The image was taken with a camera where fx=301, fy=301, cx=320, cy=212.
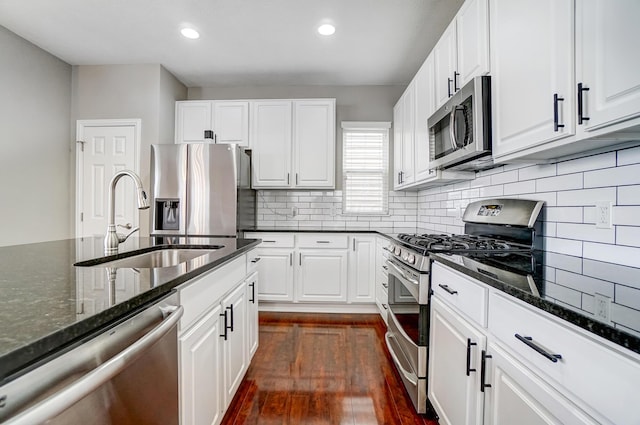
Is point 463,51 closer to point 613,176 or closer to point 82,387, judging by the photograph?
point 613,176

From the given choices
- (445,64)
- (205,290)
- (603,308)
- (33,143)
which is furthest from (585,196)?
(33,143)

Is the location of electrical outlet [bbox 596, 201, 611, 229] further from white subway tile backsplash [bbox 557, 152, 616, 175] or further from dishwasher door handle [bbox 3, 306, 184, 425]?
dishwasher door handle [bbox 3, 306, 184, 425]

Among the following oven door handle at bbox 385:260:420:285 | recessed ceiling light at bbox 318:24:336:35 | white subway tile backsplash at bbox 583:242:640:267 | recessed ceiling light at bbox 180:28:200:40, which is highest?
recessed ceiling light at bbox 180:28:200:40

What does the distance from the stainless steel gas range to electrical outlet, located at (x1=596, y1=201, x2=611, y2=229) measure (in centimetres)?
28

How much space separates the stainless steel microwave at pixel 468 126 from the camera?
161cm

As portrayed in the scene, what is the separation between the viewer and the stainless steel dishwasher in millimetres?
470

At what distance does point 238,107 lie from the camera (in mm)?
3541

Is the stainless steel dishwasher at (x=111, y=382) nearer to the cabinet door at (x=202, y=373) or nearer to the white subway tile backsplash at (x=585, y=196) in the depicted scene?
the cabinet door at (x=202, y=373)

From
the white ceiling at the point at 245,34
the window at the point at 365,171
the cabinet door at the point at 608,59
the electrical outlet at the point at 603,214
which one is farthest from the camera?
the window at the point at 365,171

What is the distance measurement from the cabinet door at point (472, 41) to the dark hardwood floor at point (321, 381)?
2.00 metres

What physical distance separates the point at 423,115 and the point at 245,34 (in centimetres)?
176

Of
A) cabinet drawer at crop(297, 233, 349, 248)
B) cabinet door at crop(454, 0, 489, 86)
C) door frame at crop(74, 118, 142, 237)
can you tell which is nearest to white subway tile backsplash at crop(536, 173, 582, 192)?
cabinet door at crop(454, 0, 489, 86)

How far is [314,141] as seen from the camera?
349 cm

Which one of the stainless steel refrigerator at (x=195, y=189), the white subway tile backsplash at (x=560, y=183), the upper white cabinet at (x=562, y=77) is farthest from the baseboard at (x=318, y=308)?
the upper white cabinet at (x=562, y=77)
